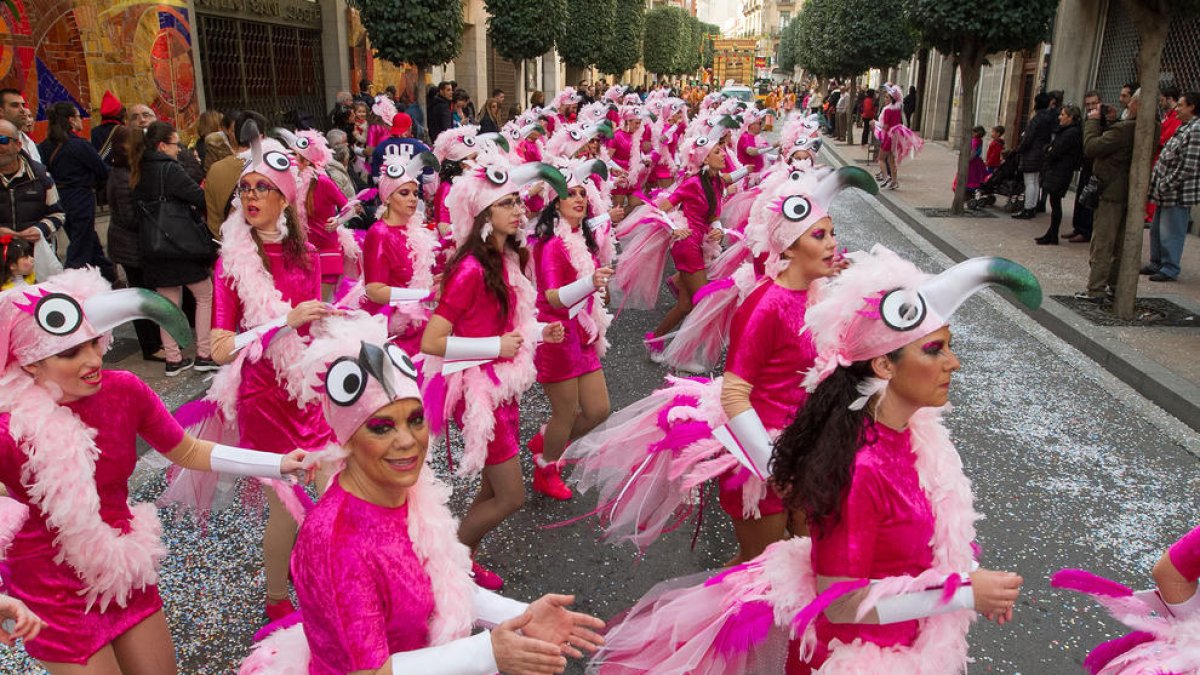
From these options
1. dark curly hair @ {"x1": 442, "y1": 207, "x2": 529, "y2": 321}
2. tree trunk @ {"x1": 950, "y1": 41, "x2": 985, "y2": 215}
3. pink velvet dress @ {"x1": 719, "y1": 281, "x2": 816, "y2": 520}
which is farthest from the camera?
tree trunk @ {"x1": 950, "y1": 41, "x2": 985, "y2": 215}

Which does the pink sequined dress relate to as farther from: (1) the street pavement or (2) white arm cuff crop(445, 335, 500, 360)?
(2) white arm cuff crop(445, 335, 500, 360)

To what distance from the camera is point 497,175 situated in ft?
13.0

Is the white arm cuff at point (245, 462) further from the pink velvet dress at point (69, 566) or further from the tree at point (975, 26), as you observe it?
the tree at point (975, 26)

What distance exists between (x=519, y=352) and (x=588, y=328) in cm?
81

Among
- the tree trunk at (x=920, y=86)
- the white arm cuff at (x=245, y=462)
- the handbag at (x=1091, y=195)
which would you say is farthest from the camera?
the tree trunk at (x=920, y=86)

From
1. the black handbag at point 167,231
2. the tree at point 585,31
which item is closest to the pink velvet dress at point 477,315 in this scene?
the black handbag at point 167,231

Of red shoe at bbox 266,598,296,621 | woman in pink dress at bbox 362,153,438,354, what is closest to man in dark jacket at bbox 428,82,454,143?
woman in pink dress at bbox 362,153,438,354

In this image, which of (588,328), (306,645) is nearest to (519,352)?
(588,328)

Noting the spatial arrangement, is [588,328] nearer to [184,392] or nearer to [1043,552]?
[1043,552]

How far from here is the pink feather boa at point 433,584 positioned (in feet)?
6.69

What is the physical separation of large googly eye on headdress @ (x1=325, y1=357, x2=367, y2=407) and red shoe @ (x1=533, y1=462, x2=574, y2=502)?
2.96 meters

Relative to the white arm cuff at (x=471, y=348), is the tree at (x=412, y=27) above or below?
above

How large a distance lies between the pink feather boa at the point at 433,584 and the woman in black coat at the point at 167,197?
4.88 meters

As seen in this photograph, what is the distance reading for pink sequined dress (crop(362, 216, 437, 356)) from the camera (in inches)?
199
